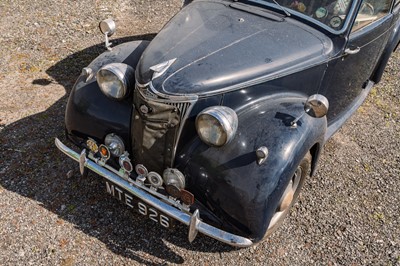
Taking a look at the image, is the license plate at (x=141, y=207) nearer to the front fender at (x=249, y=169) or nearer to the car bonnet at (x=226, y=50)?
the front fender at (x=249, y=169)

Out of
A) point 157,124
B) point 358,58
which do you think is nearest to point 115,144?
point 157,124

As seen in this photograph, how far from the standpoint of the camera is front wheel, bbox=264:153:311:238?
9.19ft

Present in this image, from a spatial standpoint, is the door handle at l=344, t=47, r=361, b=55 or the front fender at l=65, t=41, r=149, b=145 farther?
the door handle at l=344, t=47, r=361, b=55

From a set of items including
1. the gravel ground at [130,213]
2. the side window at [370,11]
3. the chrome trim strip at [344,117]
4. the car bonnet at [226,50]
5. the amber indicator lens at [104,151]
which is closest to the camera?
the car bonnet at [226,50]

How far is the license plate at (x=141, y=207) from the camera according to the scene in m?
2.69

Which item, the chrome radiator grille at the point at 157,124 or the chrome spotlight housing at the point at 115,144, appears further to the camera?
the chrome spotlight housing at the point at 115,144

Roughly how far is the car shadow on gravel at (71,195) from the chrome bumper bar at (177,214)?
0.53m

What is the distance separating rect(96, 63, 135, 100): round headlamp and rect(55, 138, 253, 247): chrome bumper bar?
521 millimetres

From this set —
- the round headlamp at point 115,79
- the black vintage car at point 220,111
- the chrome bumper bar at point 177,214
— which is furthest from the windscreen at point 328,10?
the chrome bumper bar at point 177,214

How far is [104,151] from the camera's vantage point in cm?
287

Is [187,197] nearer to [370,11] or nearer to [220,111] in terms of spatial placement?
[220,111]

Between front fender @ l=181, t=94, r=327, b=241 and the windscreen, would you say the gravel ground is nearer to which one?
front fender @ l=181, t=94, r=327, b=241

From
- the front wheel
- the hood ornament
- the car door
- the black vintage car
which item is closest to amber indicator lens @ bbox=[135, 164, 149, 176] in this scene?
the black vintage car

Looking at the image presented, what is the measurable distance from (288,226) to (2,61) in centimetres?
412
